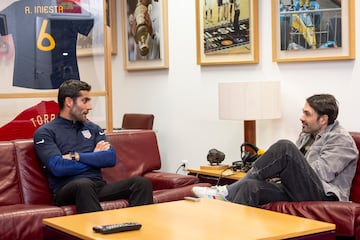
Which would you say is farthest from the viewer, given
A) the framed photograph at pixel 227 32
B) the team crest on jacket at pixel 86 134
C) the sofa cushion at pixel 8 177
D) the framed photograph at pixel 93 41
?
the framed photograph at pixel 227 32

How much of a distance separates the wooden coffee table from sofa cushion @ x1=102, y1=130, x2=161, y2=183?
129 cm

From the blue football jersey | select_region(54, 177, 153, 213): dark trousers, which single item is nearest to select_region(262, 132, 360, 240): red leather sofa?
select_region(54, 177, 153, 213): dark trousers

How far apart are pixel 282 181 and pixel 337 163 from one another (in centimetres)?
39

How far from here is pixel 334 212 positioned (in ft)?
14.0

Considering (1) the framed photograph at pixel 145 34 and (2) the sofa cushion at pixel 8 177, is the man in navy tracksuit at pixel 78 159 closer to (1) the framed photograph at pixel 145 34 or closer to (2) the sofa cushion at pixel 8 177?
(2) the sofa cushion at pixel 8 177

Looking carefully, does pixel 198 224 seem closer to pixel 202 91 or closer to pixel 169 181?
pixel 169 181

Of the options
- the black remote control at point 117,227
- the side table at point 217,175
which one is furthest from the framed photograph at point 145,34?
the black remote control at point 117,227

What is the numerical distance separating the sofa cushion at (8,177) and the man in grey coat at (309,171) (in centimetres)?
135

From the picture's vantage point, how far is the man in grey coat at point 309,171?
466 centimetres

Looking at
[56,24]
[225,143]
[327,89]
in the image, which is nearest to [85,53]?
[56,24]

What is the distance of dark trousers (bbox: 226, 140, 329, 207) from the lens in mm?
4648

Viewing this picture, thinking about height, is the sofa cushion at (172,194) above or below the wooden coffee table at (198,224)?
below

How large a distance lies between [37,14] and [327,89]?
242cm

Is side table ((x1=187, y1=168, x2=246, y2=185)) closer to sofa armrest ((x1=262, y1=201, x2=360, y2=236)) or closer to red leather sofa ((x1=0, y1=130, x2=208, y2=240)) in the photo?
red leather sofa ((x1=0, y1=130, x2=208, y2=240))
